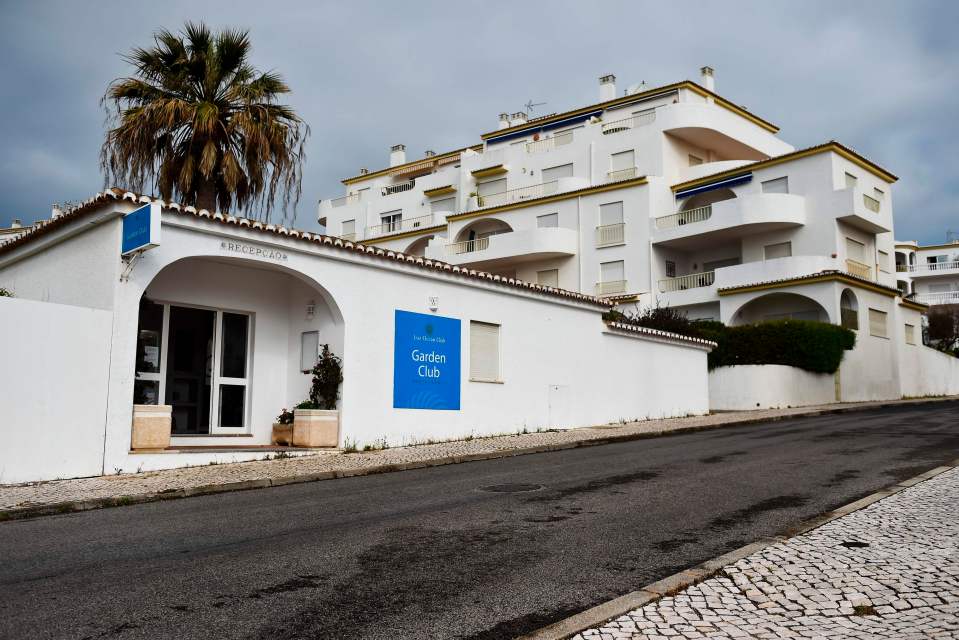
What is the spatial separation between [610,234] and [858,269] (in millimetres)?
11824

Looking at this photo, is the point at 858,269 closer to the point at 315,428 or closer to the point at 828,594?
the point at 315,428

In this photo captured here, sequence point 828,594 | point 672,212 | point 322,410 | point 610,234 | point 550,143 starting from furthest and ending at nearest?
point 550,143
point 610,234
point 672,212
point 322,410
point 828,594

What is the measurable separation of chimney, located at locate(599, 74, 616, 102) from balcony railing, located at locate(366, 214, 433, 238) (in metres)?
13.1

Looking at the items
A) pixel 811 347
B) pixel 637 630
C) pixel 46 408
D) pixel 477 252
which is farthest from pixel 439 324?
pixel 477 252

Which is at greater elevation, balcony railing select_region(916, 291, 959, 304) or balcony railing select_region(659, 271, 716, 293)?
balcony railing select_region(916, 291, 959, 304)

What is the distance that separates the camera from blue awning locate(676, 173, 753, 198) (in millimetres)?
38375

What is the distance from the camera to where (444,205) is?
52.4 metres

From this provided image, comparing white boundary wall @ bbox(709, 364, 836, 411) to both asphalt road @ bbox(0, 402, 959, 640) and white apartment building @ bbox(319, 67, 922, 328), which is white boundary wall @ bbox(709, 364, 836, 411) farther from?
asphalt road @ bbox(0, 402, 959, 640)

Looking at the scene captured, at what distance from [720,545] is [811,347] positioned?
88.4 ft

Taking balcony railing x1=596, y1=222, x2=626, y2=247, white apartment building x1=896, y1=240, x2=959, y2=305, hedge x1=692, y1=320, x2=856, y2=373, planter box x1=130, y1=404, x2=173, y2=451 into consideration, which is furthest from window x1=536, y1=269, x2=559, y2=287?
white apartment building x1=896, y1=240, x2=959, y2=305

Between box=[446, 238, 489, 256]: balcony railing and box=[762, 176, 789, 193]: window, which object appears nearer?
box=[762, 176, 789, 193]: window

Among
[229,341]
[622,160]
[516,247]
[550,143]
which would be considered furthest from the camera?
[550,143]

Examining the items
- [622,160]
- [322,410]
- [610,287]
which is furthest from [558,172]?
[322,410]

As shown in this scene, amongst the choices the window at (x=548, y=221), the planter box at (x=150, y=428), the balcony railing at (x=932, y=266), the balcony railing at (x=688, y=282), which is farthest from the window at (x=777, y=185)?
the balcony railing at (x=932, y=266)
